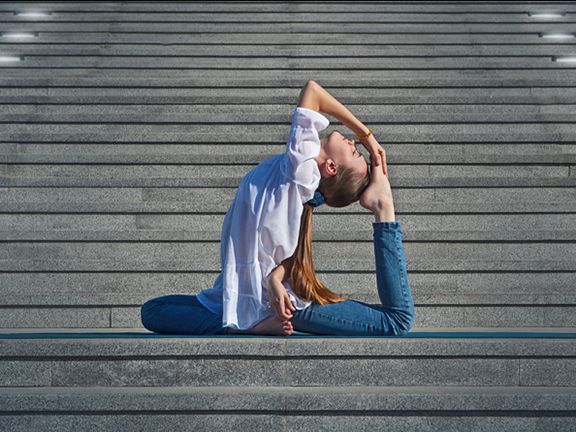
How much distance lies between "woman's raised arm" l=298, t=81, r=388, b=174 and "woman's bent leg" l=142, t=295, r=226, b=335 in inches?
43.6

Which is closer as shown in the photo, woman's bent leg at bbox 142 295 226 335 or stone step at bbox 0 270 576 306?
woman's bent leg at bbox 142 295 226 335

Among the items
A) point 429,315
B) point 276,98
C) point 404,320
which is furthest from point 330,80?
point 404,320

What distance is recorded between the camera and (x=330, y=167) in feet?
8.93

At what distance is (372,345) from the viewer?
2.60 m

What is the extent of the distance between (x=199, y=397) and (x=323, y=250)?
2.16 metres

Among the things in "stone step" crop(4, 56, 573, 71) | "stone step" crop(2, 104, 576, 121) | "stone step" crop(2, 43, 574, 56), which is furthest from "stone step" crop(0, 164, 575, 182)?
"stone step" crop(2, 43, 574, 56)

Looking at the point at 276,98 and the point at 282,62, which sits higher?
the point at 282,62

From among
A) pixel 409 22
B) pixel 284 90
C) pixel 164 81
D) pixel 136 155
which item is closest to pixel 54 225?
pixel 136 155

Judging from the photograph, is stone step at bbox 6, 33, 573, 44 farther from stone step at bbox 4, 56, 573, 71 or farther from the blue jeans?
the blue jeans

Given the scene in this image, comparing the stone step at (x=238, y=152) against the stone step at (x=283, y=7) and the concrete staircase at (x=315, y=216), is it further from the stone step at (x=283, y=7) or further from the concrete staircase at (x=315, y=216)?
the stone step at (x=283, y=7)

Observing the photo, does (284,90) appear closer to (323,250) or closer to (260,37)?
(260,37)

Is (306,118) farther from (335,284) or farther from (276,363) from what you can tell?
(335,284)

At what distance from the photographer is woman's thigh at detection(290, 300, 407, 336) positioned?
274cm

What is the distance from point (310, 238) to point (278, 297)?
0.32 meters
